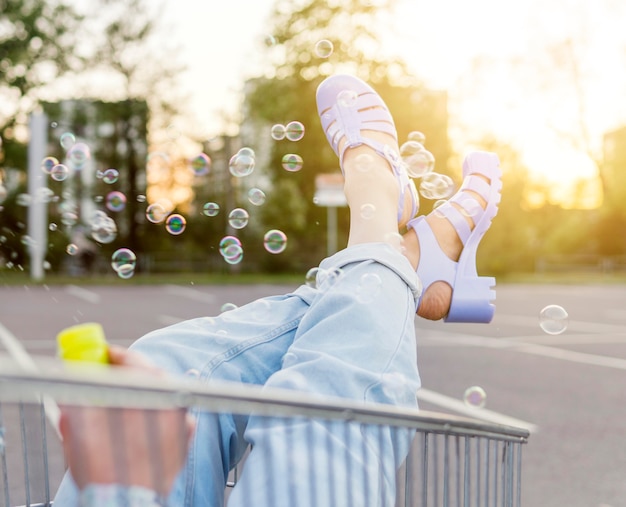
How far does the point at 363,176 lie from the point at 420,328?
332 inches

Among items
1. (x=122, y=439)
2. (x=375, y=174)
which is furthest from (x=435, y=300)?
(x=122, y=439)

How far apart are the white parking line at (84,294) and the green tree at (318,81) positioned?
299 inches

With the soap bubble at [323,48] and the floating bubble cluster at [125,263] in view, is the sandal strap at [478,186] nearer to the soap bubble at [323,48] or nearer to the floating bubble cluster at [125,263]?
the floating bubble cluster at [125,263]

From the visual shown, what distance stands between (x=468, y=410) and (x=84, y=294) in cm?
1209

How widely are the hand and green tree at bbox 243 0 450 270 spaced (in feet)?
71.2

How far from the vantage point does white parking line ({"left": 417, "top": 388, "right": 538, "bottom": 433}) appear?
5004mm

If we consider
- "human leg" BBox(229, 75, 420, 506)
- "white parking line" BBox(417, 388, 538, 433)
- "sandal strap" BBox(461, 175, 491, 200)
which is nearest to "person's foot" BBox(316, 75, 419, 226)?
"sandal strap" BBox(461, 175, 491, 200)

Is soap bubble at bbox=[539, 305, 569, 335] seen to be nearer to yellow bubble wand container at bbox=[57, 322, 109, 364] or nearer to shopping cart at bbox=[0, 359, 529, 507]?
shopping cart at bbox=[0, 359, 529, 507]

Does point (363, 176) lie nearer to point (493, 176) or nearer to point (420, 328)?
point (493, 176)

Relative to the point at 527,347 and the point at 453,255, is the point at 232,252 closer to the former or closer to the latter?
the point at 453,255

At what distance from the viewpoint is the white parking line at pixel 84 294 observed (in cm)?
1459

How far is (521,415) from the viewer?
5289 millimetres

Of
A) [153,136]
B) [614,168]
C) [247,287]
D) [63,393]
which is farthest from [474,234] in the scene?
[614,168]

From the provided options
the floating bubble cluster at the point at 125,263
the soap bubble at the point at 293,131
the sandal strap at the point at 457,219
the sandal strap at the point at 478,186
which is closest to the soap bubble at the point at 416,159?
the soap bubble at the point at 293,131
